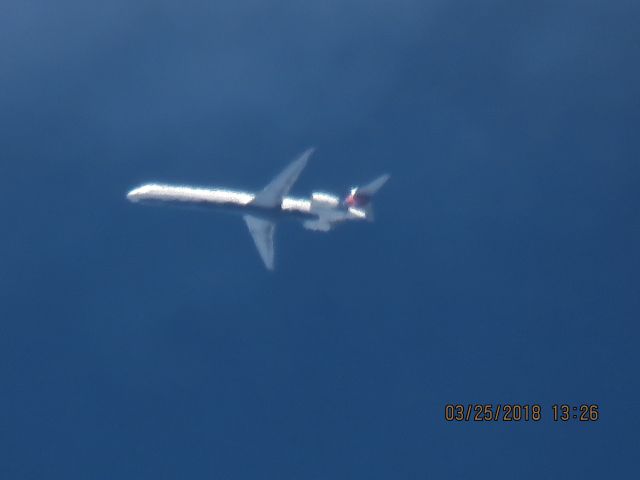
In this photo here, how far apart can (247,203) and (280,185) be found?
233 inches

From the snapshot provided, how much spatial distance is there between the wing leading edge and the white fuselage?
133cm

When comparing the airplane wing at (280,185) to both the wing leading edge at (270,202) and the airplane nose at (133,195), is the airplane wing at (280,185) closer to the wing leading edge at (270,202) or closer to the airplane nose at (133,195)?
the wing leading edge at (270,202)

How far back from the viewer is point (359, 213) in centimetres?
18875

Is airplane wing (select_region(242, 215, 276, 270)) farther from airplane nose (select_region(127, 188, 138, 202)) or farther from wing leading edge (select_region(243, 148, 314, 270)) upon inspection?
airplane nose (select_region(127, 188, 138, 202))

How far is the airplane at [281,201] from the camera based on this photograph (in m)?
187

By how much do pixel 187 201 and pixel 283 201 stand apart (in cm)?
1491

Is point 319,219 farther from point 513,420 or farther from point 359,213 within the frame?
point 513,420

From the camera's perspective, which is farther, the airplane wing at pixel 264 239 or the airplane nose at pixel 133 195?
the airplane wing at pixel 264 239

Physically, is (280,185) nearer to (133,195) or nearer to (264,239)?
(264,239)

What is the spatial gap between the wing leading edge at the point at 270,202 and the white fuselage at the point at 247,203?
52.5 inches

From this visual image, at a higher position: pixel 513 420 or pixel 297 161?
pixel 297 161

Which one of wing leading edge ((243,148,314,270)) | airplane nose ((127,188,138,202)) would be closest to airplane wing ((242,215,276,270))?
wing leading edge ((243,148,314,270))

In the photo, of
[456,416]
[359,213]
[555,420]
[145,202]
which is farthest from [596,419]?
[145,202]

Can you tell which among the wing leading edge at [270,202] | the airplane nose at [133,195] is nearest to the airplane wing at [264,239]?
the wing leading edge at [270,202]
